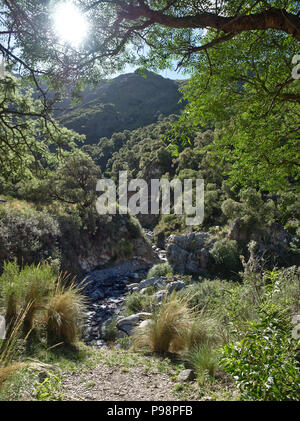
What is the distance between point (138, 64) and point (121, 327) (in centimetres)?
555

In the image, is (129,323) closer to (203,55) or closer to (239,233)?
(203,55)

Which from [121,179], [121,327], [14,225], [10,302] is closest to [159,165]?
[121,179]

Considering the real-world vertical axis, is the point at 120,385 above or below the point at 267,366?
below

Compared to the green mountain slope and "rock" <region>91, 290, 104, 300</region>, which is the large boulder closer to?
"rock" <region>91, 290, 104, 300</region>

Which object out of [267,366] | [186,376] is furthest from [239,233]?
[267,366]

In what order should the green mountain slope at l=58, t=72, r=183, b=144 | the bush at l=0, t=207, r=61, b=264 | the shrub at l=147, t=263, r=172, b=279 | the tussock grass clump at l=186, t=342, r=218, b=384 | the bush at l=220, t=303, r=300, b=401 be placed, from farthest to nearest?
the green mountain slope at l=58, t=72, r=183, b=144
the shrub at l=147, t=263, r=172, b=279
the bush at l=0, t=207, r=61, b=264
the tussock grass clump at l=186, t=342, r=218, b=384
the bush at l=220, t=303, r=300, b=401

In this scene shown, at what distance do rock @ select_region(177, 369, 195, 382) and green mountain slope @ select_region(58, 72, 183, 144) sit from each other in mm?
45701

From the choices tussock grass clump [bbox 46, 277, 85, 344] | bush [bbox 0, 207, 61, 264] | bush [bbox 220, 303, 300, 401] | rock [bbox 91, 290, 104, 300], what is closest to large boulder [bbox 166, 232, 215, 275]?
rock [bbox 91, 290, 104, 300]

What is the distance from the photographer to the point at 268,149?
12.8ft

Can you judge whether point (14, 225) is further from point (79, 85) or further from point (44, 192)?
point (79, 85)

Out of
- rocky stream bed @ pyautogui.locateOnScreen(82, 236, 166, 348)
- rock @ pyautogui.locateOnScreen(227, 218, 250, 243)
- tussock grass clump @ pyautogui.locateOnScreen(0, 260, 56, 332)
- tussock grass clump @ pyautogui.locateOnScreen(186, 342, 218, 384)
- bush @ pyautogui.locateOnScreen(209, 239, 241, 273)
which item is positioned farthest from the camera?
rock @ pyautogui.locateOnScreen(227, 218, 250, 243)

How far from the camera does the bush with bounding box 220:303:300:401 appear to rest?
62.3 inches

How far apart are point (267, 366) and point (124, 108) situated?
61.4 meters

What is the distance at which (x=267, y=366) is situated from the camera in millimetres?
1657
